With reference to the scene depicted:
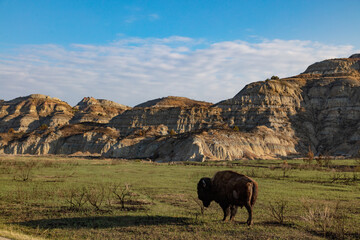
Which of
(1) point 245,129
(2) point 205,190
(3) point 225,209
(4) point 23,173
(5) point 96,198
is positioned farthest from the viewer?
(1) point 245,129

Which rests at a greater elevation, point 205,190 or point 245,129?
point 245,129

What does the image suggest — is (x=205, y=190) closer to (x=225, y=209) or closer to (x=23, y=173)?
(x=225, y=209)

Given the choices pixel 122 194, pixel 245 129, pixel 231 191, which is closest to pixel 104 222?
pixel 122 194

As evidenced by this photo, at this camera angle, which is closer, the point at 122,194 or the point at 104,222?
the point at 104,222

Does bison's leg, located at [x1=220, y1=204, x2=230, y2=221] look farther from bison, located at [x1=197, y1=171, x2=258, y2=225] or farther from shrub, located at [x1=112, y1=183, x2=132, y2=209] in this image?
shrub, located at [x1=112, y1=183, x2=132, y2=209]

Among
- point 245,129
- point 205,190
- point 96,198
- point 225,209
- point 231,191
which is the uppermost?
point 245,129

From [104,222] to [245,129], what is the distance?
381 ft

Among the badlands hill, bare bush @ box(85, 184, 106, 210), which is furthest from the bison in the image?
the badlands hill

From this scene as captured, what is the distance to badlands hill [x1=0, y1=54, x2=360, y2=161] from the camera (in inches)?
4131

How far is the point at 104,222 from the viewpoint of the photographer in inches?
602

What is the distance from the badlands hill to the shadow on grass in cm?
7722

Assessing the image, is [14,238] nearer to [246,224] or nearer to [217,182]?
[217,182]

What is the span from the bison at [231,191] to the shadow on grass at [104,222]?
6.03 feet

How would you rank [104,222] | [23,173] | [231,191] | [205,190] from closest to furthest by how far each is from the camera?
1. [231,191]
2. [104,222]
3. [205,190]
4. [23,173]
